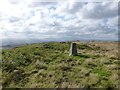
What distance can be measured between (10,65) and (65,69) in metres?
4.69

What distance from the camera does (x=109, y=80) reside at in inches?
520

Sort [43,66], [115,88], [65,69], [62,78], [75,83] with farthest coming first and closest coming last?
[43,66] < [65,69] < [62,78] < [75,83] < [115,88]

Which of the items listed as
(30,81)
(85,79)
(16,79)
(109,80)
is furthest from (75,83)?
(16,79)

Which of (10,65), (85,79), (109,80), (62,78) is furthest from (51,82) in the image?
(10,65)

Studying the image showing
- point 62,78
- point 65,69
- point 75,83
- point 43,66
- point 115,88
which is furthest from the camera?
point 43,66

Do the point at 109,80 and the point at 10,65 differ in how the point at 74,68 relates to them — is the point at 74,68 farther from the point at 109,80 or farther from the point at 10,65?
the point at 10,65

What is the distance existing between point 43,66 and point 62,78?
376cm

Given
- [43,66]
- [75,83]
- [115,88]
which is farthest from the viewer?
[43,66]

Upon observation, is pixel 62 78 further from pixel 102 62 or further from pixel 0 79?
pixel 102 62

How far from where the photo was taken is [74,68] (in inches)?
647

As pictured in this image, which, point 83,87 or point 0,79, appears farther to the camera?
point 0,79

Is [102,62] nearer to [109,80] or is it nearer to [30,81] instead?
[109,80]

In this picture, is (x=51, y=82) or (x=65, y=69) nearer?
(x=51, y=82)

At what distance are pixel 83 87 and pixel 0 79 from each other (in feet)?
19.0
